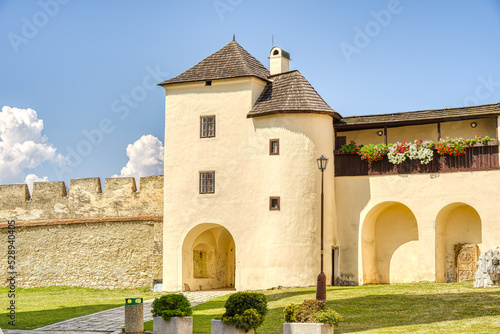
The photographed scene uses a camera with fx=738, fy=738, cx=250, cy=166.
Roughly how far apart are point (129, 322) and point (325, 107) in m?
14.8

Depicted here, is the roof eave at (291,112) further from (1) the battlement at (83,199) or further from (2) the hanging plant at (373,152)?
(1) the battlement at (83,199)

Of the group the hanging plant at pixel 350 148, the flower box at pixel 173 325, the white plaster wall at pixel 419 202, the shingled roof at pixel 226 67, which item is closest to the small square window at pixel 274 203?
the white plaster wall at pixel 419 202

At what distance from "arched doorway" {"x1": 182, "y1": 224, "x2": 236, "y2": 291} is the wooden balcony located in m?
6.21

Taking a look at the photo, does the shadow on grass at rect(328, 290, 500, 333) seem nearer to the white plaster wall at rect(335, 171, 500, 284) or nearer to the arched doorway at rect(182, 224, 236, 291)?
the white plaster wall at rect(335, 171, 500, 284)

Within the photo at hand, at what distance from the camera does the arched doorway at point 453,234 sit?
2967 centimetres

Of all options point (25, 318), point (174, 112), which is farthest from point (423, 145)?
point (25, 318)

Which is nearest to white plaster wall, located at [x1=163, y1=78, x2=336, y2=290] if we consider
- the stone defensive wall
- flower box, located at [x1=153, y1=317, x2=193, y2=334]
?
the stone defensive wall

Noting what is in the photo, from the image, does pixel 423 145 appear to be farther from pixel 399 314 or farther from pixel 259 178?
pixel 399 314

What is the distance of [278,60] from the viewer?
3284 centimetres

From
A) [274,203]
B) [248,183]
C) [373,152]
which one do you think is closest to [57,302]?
[248,183]

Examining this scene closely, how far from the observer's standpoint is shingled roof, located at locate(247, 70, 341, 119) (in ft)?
98.7

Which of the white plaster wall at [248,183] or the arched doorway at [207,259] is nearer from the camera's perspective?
the white plaster wall at [248,183]

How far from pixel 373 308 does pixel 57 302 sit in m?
13.2

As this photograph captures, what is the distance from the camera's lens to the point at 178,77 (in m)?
32.2
